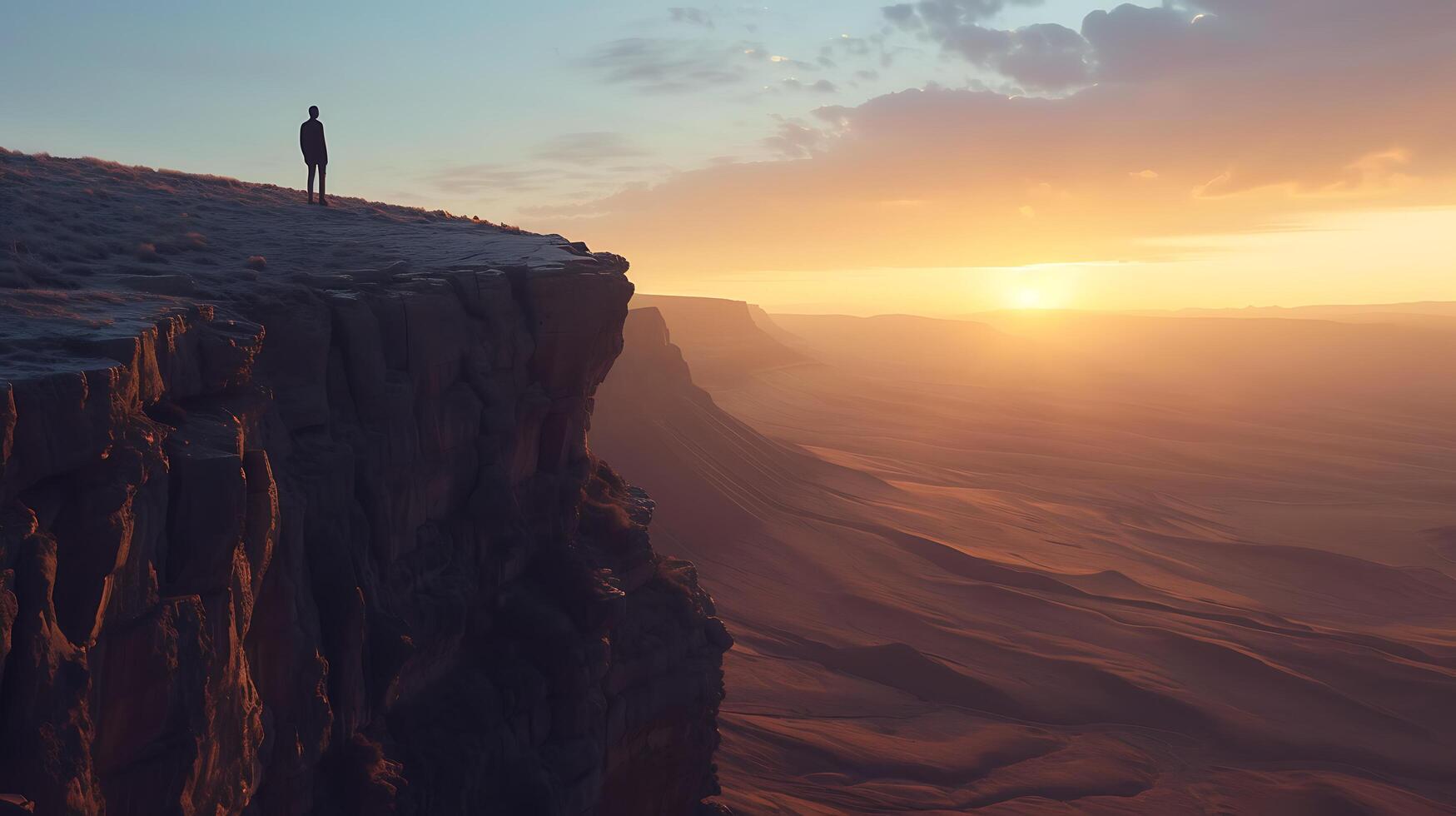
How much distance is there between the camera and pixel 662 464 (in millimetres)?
46812

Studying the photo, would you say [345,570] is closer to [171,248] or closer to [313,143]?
[171,248]

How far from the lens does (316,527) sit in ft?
35.7

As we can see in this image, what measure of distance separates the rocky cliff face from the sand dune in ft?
27.5

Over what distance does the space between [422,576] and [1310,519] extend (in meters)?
61.3

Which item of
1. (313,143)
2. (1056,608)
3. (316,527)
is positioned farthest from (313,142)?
(1056,608)

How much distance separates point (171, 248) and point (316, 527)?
5416 mm

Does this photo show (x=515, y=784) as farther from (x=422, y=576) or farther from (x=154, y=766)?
(x=154, y=766)

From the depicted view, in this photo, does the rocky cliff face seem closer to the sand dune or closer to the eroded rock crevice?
the eroded rock crevice

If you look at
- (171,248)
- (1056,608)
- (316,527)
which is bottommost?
(1056,608)

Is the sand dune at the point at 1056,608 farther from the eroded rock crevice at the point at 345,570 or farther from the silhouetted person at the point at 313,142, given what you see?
the silhouetted person at the point at 313,142

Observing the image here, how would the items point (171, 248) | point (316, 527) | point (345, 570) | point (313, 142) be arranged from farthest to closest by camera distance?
1. point (313, 142)
2. point (171, 248)
3. point (345, 570)
4. point (316, 527)

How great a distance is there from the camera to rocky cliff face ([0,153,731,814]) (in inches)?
278

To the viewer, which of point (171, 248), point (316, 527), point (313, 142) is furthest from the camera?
point (313, 142)

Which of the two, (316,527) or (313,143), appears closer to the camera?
(316,527)
